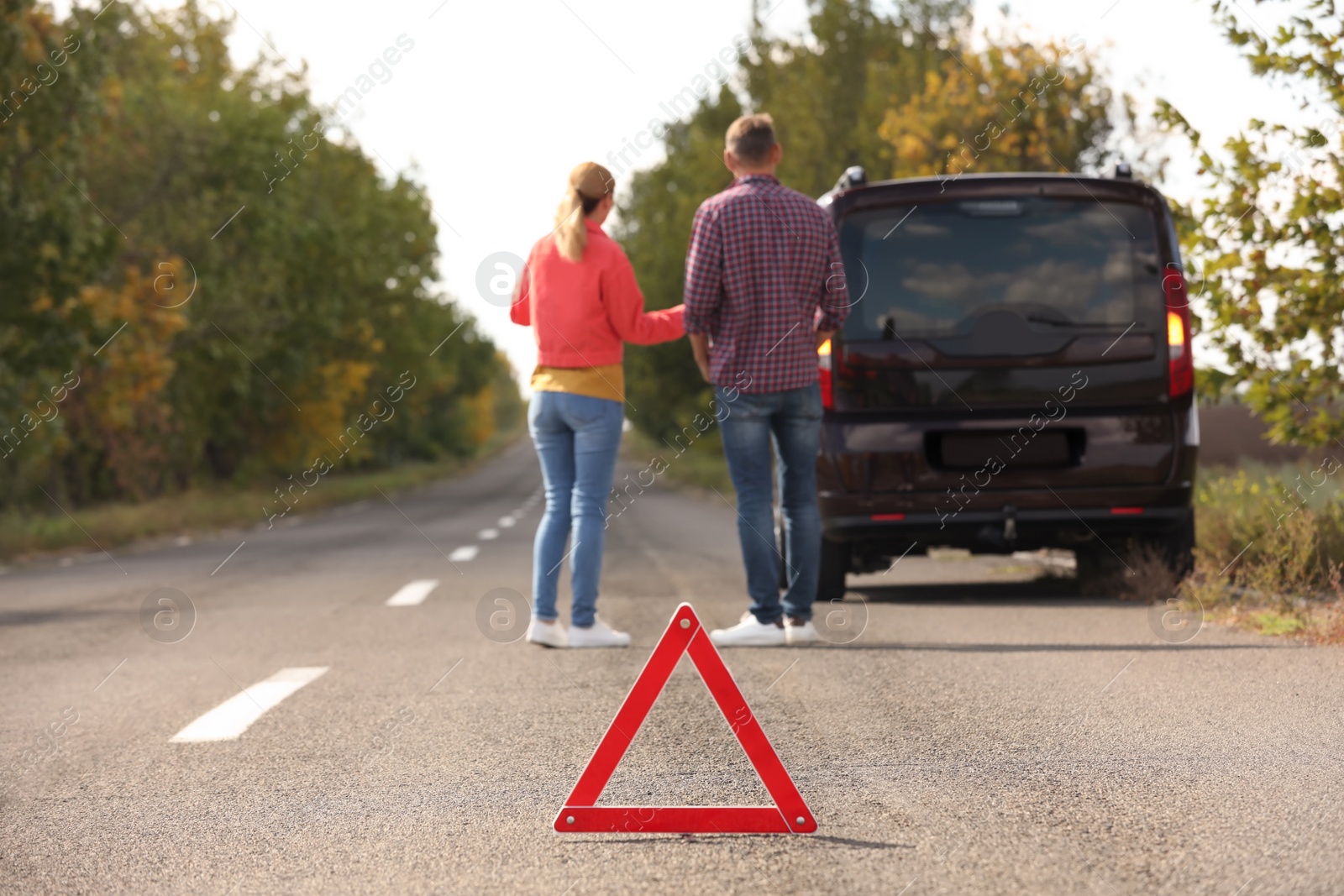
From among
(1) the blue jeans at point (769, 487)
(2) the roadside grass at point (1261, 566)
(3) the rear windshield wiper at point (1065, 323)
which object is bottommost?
(2) the roadside grass at point (1261, 566)

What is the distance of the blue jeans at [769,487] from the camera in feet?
22.4

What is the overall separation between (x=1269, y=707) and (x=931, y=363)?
3.08 metres

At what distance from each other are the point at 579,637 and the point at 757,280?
5.98 ft

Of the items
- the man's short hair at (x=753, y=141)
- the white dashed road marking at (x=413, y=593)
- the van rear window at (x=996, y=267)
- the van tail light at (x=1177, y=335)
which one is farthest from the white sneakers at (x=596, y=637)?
the van tail light at (x=1177, y=335)

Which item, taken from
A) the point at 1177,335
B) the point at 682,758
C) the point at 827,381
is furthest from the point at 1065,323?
the point at 682,758

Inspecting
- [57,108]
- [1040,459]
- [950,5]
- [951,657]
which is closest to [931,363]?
[1040,459]

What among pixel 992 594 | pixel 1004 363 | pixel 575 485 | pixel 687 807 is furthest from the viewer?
pixel 992 594

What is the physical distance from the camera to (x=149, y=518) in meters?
24.5

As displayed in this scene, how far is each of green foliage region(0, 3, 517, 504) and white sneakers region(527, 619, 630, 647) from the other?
14603 millimetres

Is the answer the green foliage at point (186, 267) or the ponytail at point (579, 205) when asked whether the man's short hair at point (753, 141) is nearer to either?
the ponytail at point (579, 205)

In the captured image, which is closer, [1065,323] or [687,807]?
[687,807]

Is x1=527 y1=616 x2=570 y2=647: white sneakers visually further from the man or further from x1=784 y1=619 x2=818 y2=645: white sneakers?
x1=784 y1=619 x2=818 y2=645: white sneakers

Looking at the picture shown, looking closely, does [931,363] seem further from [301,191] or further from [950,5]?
[950,5]

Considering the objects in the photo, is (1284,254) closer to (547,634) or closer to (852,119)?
(547,634)
